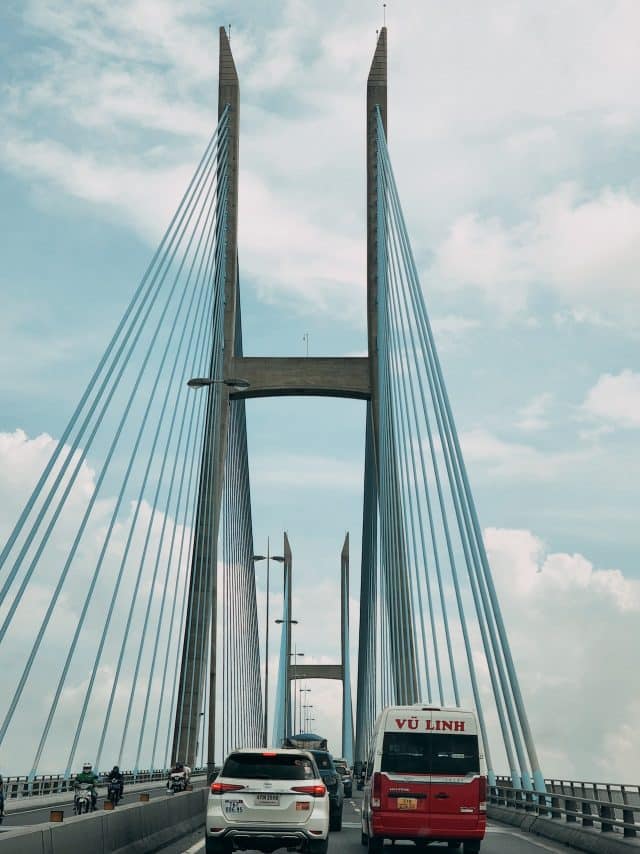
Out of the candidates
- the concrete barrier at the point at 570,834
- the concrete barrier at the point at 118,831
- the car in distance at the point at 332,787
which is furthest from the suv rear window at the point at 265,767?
the car in distance at the point at 332,787

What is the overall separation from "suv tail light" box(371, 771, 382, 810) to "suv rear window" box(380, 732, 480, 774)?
118 mm

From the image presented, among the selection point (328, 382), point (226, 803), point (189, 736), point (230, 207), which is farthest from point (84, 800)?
point (230, 207)

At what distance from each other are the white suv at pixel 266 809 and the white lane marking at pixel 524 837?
17.1ft

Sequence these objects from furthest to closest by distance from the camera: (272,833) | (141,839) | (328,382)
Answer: (328,382), (141,839), (272,833)

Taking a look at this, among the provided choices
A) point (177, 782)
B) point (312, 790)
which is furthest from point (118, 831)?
point (177, 782)

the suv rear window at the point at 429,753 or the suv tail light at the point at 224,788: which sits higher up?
the suv rear window at the point at 429,753

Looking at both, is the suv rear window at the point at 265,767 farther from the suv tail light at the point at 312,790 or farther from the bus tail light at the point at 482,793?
the bus tail light at the point at 482,793

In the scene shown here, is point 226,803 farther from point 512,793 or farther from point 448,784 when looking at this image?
point 512,793

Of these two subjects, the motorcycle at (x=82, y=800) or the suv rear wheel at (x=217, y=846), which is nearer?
the suv rear wheel at (x=217, y=846)

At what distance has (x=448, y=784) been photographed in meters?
16.6

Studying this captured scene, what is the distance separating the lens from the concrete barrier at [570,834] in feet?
53.7

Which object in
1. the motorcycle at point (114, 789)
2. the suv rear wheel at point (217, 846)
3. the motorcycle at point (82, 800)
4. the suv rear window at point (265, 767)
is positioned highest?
the motorcycle at point (114, 789)

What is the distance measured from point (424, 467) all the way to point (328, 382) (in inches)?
410

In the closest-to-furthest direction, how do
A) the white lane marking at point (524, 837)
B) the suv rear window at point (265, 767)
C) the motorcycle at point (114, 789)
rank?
the suv rear window at point (265, 767), the white lane marking at point (524, 837), the motorcycle at point (114, 789)
